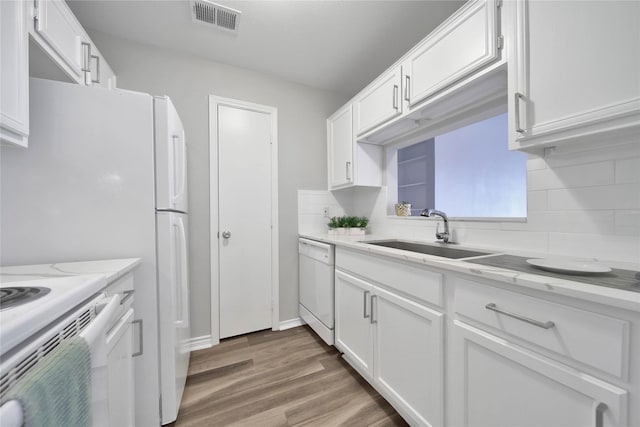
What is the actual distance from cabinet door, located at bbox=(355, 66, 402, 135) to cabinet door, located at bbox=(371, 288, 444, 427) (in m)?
1.26

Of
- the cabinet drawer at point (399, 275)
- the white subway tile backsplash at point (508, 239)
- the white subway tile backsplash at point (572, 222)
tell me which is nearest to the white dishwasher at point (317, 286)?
the cabinet drawer at point (399, 275)

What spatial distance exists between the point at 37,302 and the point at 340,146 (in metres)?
2.21

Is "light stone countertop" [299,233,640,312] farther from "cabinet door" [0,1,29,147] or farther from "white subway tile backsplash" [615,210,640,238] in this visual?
"cabinet door" [0,1,29,147]

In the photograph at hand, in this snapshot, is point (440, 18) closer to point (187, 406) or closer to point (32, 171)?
point (32, 171)

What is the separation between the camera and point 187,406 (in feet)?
4.62

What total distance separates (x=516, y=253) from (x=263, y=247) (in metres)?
1.94

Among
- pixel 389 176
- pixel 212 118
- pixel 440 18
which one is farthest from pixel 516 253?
pixel 212 118

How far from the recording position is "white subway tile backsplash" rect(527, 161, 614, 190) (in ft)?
3.27

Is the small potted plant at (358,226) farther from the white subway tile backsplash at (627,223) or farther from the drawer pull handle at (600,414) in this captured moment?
the drawer pull handle at (600,414)

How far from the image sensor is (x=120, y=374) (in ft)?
2.78

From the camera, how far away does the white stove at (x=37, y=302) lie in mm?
445

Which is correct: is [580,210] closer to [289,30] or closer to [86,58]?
[289,30]

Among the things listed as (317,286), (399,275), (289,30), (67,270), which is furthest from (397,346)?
(289,30)

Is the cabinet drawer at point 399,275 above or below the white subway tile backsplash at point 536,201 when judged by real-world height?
below
